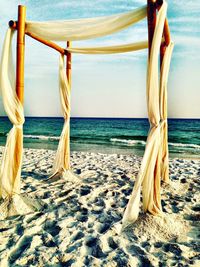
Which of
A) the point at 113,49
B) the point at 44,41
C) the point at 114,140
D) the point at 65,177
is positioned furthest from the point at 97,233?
the point at 114,140

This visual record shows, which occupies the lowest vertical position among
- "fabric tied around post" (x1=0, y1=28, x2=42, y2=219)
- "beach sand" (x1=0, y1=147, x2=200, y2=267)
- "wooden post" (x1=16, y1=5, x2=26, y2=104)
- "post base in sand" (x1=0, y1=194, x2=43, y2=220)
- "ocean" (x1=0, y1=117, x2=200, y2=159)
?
"ocean" (x1=0, y1=117, x2=200, y2=159)

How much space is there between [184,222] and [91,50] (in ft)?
8.65

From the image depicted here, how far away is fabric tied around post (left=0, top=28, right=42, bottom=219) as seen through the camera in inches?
97.3

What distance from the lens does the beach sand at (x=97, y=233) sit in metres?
1.67

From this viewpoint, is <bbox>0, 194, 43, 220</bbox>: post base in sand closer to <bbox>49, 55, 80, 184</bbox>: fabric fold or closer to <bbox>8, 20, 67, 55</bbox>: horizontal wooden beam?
<bbox>49, 55, 80, 184</bbox>: fabric fold

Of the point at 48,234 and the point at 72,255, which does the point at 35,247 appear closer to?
the point at 48,234

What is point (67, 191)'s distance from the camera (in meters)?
3.18

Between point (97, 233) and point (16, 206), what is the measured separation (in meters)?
1.01

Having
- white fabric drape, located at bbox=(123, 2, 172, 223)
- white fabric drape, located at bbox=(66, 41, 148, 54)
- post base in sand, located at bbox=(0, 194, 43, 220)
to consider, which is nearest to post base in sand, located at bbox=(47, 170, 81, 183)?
post base in sand, located at bbox=(0, 194, 43, 220)

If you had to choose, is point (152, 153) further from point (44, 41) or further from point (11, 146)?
point (44, 41)

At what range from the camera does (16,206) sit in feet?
7.98

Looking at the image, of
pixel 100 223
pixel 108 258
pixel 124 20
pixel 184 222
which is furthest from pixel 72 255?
pixel 124 20

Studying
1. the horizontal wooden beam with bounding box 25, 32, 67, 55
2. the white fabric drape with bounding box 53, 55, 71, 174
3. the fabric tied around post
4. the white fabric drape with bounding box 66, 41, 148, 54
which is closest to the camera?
the fabric tied around post

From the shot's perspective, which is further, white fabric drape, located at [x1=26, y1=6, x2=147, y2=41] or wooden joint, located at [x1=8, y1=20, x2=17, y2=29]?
wooden joint, located at [x1=8, y1=20, x2=17, y2=29]
